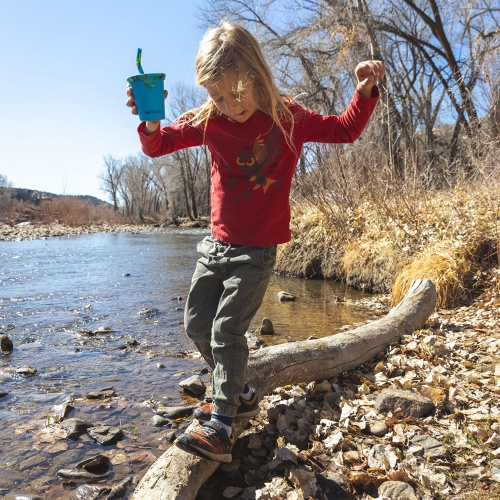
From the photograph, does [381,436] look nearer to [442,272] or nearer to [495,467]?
[495,467]

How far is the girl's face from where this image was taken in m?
2.15

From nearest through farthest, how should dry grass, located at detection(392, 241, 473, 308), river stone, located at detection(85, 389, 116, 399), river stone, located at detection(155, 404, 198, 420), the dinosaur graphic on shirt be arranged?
the dinosaur graphic on shirt → river stone, located at detection(155, 404, 198, 420) → river stone, located at detection(85, 389, 116, 399) → dry grass, located at detection(392, 241, 473, 308)

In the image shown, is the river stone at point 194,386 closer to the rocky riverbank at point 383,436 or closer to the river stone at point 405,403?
the rocky riverbank at point 383,436

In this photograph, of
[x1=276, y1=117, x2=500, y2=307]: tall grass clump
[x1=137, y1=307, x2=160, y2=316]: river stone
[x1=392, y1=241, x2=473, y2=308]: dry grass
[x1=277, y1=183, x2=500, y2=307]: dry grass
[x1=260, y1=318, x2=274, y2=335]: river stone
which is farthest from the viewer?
[x1=137, y1=307, x2=160, y2=316]: river stone

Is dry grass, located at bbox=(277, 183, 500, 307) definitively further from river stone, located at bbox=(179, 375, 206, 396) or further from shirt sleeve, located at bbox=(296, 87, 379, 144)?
shirt sleeve, located at bbox=(296, 87, 379, 144)

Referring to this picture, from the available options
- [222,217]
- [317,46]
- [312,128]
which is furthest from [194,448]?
[317,46]

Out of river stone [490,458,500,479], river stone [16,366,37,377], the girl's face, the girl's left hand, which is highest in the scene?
the girl's left hand

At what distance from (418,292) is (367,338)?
1.31 metres

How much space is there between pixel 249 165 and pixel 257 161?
0.05 meters

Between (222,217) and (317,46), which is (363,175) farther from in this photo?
Result: (317,46)

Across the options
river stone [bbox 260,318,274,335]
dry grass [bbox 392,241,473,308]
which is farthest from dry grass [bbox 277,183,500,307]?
river stone [bbox 260,318,274,335]

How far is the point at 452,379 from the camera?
305 cm

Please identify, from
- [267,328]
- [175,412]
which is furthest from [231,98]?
[267,328]

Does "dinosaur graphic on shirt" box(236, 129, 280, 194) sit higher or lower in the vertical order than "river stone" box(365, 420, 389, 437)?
higher
